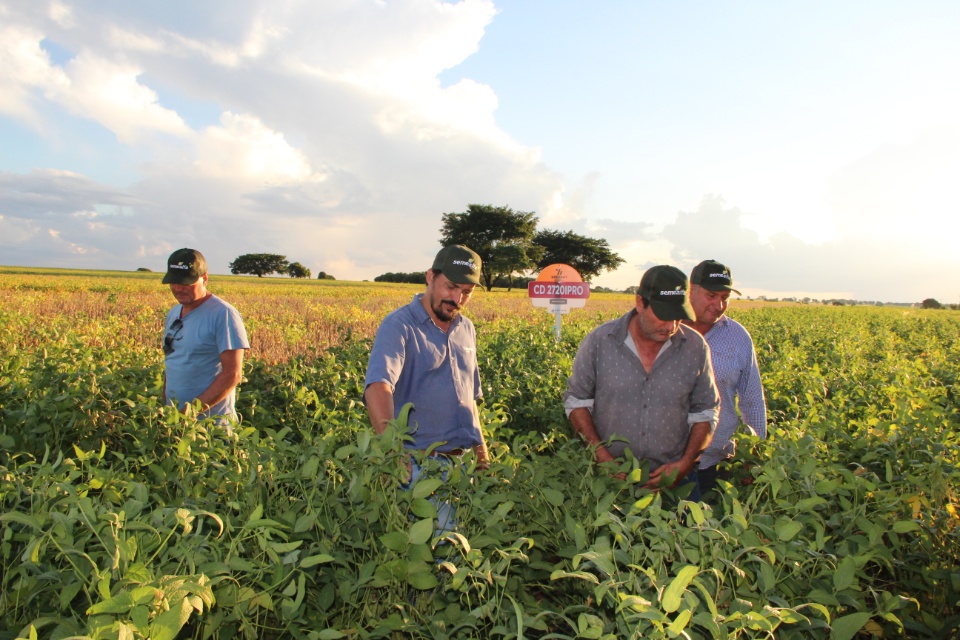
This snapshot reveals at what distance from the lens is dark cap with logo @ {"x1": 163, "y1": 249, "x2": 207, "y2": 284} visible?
3.96 meters

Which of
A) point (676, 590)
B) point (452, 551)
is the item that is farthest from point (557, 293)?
point (676, 590)

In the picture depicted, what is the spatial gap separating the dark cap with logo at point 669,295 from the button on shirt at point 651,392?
0.27 meters

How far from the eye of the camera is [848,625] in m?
1.45

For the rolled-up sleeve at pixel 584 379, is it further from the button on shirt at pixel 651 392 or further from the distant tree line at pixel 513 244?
the distant tree line at pixel 513 244

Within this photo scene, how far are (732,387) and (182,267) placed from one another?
3566mm

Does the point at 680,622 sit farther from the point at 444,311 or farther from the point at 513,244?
the point at 513,244

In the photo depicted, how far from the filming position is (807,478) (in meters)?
2.00

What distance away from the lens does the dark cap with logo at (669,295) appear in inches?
118

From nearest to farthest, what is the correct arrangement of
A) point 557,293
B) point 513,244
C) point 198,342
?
point 198,342 < point 557,293 < point 513,244

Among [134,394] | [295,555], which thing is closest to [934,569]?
[295,555]

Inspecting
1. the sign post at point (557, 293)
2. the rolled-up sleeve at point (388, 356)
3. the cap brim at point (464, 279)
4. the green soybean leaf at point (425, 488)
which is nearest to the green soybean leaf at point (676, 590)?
the green soybean leaf at point (425, 488)

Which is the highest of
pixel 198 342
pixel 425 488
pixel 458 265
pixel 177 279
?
pixel 458 265

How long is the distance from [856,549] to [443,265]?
6.44 ft

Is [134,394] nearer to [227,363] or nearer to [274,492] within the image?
[227,363]
